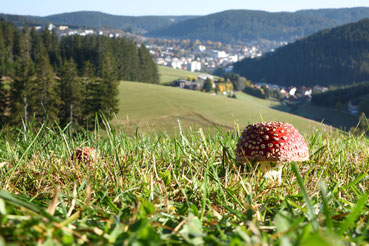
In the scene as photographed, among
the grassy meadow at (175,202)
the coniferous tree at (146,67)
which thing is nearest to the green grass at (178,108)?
the coniferous tree at (146,67)

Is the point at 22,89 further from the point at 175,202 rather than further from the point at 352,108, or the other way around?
the point at 352,108

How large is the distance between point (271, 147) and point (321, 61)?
173226 mm

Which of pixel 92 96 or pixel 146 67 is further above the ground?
pixel 146 67

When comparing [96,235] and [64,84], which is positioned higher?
[96,235]

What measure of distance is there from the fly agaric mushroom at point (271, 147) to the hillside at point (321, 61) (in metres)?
154

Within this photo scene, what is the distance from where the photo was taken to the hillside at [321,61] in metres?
147

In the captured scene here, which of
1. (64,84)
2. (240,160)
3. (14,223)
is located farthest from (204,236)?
(64,84)

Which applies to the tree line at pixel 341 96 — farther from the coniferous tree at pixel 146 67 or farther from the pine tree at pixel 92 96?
the pine tree at pixel 92 96

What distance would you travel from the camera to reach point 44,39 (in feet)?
287

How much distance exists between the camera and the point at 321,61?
525ft

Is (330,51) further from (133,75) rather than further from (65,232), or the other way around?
(65,232)

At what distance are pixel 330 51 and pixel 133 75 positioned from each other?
11863 centimetres

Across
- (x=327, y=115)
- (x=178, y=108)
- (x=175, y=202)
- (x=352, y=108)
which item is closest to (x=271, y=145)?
(x=175, y=202)

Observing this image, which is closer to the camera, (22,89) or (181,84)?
(22,89)
